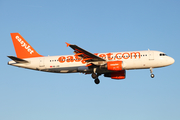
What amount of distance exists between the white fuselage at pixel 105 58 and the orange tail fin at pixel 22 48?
1951 mm

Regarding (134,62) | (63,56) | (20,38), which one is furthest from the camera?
(20,38)

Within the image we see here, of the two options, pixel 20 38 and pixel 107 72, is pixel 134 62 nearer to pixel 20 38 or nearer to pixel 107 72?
pixel 107 72

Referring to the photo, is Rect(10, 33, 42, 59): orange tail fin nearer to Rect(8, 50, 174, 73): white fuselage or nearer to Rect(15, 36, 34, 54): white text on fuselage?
Rect(15, 36, 34, 54): white text on fuselage

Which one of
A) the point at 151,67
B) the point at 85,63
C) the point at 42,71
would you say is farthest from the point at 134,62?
the point at 42,71

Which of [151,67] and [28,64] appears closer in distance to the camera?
[151,67]

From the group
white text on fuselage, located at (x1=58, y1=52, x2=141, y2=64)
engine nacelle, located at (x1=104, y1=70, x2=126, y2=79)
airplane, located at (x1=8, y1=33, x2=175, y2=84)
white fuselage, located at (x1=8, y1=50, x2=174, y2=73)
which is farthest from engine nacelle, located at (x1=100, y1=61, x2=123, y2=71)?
engine nacelle, located at (x1=104, y1=70, x2=126, y2=79)

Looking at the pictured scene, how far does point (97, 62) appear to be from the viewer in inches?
1817

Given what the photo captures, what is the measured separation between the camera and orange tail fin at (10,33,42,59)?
51.2 meters

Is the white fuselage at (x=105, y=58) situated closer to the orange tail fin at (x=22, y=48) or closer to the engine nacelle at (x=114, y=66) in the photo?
the engine nacelle at (x=114, y=66)

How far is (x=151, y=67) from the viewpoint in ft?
152

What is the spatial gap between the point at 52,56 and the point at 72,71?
4790 mm

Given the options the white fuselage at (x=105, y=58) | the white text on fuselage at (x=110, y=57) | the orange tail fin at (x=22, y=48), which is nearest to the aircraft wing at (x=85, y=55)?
the white text on fuselage at (x=110, y=57)

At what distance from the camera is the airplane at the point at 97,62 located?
45281 mm

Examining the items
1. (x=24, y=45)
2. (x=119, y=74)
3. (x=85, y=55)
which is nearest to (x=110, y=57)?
(x=119, y=74)
